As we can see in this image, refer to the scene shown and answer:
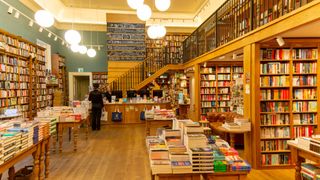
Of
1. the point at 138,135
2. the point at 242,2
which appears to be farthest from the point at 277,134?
the point at 138,135

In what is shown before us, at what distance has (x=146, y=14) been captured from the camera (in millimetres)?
5648

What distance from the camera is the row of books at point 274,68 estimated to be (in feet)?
17.4

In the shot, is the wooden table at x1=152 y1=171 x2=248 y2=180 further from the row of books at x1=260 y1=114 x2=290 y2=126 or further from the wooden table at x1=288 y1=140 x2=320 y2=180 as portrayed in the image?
the row of books at x1=260 y1=114 x2=290 y2=126

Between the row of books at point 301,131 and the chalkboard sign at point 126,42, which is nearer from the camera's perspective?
the row of books at point 301,131

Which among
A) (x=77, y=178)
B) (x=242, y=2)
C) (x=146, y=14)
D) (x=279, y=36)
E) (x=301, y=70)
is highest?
(x=242, y=2)

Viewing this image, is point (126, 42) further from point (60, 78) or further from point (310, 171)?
point (310, 171)

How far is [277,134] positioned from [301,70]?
1420 mm

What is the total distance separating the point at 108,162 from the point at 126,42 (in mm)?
9852

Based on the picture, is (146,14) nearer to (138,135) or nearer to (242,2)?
(242,2)

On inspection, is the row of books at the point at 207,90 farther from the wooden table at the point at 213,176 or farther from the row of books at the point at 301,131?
the wooden table at the point at 213,176

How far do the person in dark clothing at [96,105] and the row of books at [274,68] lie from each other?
5.86 m

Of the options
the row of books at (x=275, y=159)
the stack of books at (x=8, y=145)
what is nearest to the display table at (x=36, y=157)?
the stack of books at (x=8, y=145)

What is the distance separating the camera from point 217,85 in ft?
31.6

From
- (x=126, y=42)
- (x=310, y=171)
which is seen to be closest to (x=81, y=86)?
(x=126, y=42)
